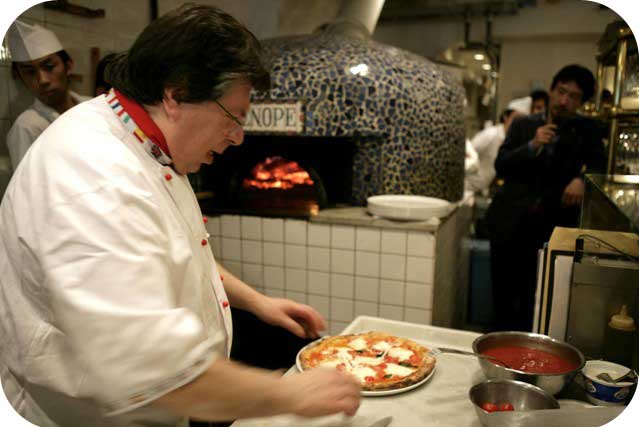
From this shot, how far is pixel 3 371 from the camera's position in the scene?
124 centimetres

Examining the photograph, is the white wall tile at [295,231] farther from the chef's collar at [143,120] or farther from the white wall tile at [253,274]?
the chef's collar at [143,120]

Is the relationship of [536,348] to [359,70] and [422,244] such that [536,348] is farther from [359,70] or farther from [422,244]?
[359,70]

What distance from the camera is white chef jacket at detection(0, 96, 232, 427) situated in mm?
918

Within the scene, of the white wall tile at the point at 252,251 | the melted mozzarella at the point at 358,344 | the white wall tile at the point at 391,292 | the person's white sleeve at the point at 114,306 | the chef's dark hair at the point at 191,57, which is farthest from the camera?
the white wall tile at the point at 252,251

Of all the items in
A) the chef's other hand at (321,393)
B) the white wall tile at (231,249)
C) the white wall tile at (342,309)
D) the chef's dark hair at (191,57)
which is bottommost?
the white wall tile at (342,309)

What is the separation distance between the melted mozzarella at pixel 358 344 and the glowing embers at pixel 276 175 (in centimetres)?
183

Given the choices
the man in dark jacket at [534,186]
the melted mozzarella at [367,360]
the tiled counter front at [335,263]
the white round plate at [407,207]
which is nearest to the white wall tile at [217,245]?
the tiled counter front at [335,263]

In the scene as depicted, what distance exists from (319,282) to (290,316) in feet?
5.15

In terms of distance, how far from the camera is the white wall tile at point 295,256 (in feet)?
10.7

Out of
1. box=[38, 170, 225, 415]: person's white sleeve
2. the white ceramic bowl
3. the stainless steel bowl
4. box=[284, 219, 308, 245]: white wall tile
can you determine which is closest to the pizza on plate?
the stainless steel bowl

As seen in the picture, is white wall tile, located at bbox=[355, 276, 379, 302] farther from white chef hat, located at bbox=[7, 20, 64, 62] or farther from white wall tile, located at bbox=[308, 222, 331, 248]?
white chef hat, located at bbox=[7, 20, 64, 62]

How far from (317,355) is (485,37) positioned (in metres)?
6.38

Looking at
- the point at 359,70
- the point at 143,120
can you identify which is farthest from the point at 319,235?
the point at 143,120

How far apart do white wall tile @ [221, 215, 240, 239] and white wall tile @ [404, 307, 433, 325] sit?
1.22 metres
